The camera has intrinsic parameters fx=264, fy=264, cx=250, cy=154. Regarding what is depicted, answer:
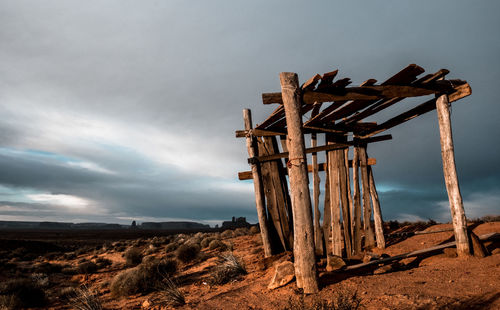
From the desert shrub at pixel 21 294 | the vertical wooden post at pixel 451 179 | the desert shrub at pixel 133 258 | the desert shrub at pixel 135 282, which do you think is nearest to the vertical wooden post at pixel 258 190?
the desert shrub at pixel 135 282

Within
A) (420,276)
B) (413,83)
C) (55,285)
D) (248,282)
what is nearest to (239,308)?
(248,282)

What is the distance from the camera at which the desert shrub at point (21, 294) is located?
761 cm

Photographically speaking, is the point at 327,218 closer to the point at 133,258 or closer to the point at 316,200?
the point at 316,200

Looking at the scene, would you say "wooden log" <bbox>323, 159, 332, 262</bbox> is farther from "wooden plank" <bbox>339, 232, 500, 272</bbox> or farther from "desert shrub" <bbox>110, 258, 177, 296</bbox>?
"desert shrub" <bbox>110, 258, 177, 296</bbox>

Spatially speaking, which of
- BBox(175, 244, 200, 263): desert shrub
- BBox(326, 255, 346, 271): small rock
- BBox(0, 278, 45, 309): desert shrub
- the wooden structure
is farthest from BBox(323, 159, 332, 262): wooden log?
BBox(0, 278, 45, 309): desert shrub

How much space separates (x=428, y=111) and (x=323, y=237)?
4112 millimetres

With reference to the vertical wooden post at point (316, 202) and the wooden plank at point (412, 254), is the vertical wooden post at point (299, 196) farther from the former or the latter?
the vertical wooden post at point (316, 202)

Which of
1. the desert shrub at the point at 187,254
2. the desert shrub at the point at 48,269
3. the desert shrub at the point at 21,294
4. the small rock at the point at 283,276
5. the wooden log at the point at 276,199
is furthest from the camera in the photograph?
the desert shrub at the point at 48,269

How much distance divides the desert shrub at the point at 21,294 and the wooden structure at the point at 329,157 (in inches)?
288

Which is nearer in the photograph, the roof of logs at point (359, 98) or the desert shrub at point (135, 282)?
the roof of logs at point (359, 98)

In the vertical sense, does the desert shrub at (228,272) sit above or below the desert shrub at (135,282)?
above

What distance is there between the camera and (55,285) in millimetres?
11047

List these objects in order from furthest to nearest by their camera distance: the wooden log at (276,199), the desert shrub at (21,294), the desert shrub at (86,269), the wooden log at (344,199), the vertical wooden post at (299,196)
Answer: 1. the desert shrub at (86,269)
2. the desert shrub at (21,294)
3. the wooden log at (276,199)
4. the wooden log at (344,199)
5. the vertical wooden post at (299,196)

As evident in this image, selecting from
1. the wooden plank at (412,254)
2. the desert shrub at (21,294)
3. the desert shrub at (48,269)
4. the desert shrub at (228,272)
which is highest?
the wooden plank at (412,254)
